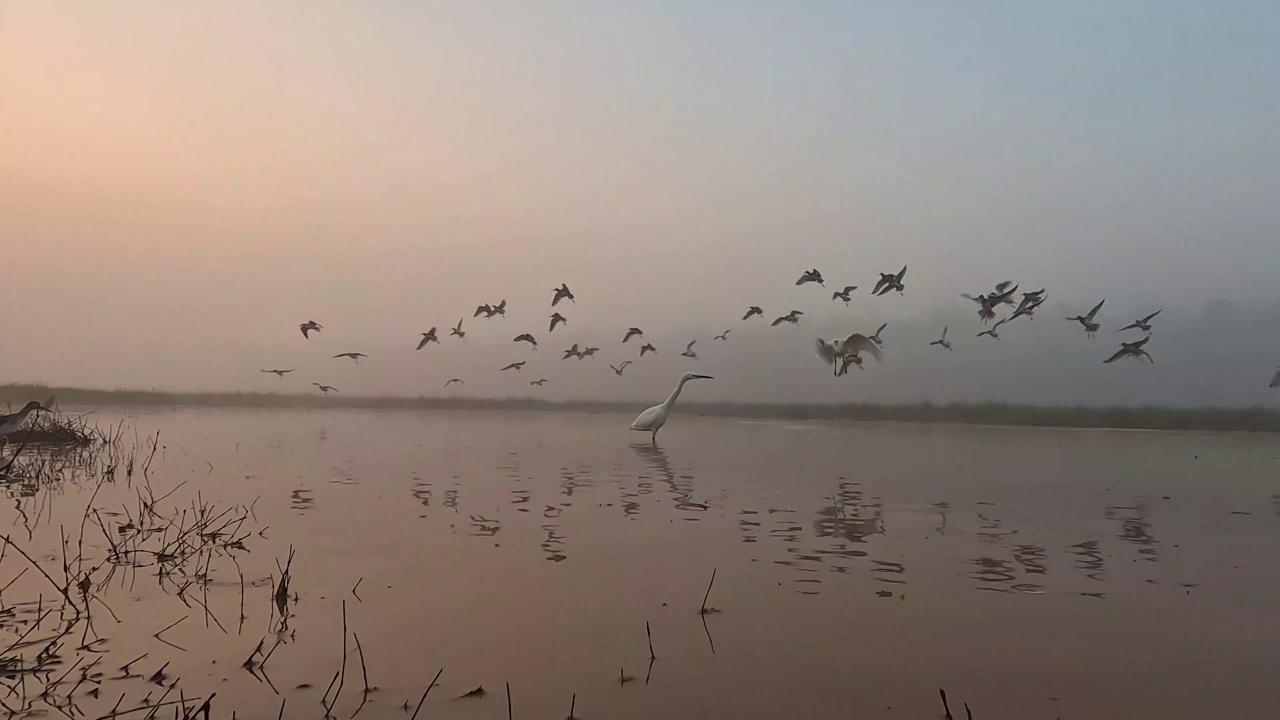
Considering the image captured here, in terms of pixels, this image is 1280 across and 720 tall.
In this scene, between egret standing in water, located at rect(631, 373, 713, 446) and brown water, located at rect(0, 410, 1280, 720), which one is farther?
egret standing in water, located at rect(631, 373, 713, 446)

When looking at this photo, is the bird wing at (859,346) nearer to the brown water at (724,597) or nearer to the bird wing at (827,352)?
the bird wing at (827,352)

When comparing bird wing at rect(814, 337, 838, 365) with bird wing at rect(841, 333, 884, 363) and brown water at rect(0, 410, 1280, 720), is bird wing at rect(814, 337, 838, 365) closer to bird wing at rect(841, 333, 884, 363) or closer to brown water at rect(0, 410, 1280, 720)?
bird wing at rect(841, 333, 884, 363)

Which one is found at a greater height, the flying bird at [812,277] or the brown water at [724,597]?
the flying bird at [812,277]

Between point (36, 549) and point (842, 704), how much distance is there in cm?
580

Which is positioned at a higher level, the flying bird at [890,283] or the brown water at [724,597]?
the flying bird at [890,283]

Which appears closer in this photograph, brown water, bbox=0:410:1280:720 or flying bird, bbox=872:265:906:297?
brown water, bbox=0:410:1280:720

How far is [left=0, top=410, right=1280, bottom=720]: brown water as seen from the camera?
3633mm

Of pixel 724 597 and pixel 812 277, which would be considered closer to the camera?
pixel 724 597

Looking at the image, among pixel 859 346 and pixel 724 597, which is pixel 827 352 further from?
pixel 724 597

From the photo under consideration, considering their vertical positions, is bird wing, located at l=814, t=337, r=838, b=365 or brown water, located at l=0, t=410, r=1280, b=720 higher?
bird wing, located at l=814, t=337, r=838, b=365

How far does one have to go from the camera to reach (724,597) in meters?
5.15

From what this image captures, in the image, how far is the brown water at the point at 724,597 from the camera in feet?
11.9

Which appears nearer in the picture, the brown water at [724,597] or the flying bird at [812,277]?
the brown water at [724,597]

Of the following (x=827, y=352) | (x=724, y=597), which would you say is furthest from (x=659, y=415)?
(x=724, y=597)
